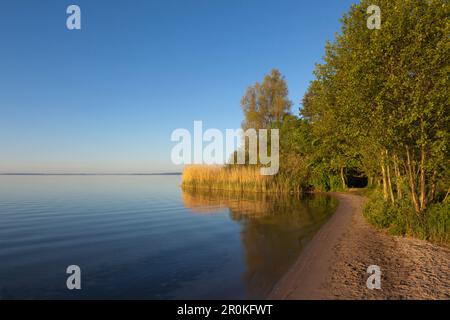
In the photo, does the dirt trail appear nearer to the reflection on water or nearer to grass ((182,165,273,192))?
the reflection on water

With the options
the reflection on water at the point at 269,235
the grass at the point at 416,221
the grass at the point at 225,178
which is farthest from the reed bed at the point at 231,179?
the grass at the point at 416,221

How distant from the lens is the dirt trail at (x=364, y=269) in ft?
20.2

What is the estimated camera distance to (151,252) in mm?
10141

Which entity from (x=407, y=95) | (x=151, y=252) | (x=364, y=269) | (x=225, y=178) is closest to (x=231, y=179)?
(x=225, y=178)

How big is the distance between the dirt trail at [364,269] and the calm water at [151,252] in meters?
0.65

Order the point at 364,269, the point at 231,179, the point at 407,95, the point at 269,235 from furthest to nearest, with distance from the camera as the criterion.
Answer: the point at 231,179
the point at 269,235
the point at 407,95
the point at 364,269

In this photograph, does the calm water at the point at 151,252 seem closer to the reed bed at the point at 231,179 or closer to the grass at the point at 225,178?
the reed bed at the point at 231,179

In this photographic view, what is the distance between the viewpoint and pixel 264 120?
4881 cm

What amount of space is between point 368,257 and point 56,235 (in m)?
12.2

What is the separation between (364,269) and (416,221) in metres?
4.80

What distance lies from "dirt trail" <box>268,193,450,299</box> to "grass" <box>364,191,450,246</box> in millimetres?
551

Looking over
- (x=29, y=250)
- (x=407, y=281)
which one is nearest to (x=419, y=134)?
(x=407, y=281)

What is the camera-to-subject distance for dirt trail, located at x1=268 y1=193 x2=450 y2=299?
6147 mm

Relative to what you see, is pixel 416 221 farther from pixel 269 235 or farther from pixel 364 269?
pixel 269 235
